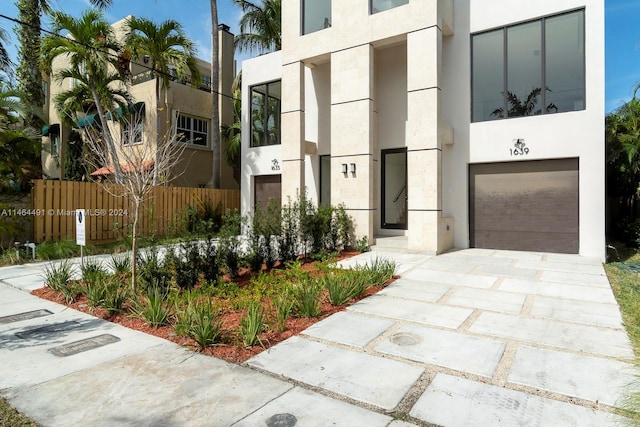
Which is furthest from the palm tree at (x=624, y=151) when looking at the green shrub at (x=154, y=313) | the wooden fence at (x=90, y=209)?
the wooden fence at (x=90, y=209)

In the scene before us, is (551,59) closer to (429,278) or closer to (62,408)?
(429,278)

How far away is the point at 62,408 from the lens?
2.70 metres

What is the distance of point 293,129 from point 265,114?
121 inches

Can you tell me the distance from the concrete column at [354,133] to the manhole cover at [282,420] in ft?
26.4

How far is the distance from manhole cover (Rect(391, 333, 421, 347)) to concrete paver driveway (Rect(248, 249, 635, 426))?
11 mm

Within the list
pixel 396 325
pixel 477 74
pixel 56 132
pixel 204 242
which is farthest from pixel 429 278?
pixel 56 132

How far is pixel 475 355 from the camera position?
140 inches

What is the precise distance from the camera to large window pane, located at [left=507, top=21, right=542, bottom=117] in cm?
952

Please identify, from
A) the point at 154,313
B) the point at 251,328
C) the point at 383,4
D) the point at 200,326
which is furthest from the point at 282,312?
the point at 383,4

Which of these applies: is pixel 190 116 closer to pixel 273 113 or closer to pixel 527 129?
pixel 273 113

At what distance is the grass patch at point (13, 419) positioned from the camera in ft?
8.18

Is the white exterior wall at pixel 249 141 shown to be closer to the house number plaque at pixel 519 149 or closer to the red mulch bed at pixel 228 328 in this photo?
the house number plaque at pixel 519 149

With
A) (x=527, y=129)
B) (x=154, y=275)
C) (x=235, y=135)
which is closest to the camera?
(x=154, y=275)

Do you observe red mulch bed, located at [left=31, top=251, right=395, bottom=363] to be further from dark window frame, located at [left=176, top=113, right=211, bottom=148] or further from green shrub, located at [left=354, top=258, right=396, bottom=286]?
dark window frame, located at [left=176, top=113, right=211, bottom=148]
